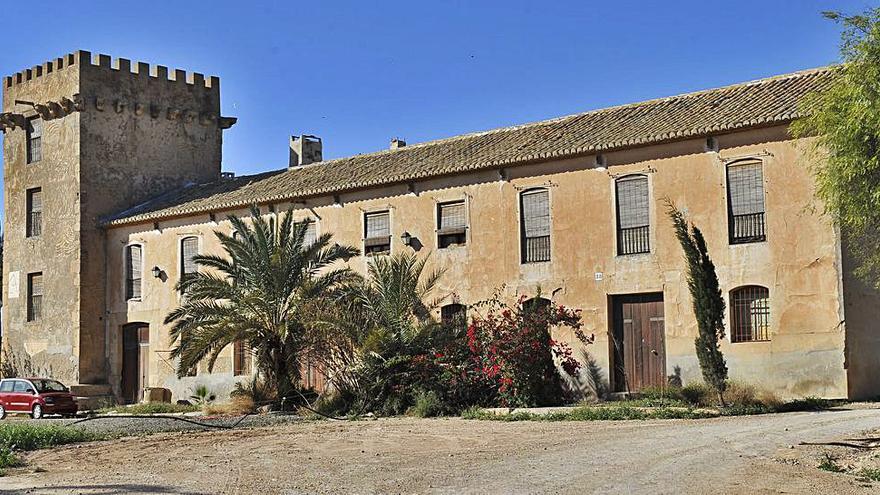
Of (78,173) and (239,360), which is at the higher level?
(78,173)

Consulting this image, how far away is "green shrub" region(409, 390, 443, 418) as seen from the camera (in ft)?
72.0

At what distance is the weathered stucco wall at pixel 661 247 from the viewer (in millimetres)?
21703

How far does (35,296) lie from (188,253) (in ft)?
22.4

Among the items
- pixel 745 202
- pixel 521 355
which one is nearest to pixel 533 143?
pixel 745 202

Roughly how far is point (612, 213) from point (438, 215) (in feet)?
16.0

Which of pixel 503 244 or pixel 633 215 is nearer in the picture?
pixel 633 215

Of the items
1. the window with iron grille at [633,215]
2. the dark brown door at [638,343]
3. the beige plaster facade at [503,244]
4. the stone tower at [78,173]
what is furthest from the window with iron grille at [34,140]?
the dark brown door at [638,343]

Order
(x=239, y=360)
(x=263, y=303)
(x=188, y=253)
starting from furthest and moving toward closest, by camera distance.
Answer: (x=188, y=253) → (x=239, y=360) → (x=263, y=303)

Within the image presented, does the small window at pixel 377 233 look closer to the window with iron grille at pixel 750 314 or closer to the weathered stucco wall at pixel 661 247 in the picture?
the weathered stucco wall at pixel 661 247

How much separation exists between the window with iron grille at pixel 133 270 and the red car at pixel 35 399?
577 centimetres

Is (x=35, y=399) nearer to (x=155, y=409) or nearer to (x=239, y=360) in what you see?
(x=155, y=409)

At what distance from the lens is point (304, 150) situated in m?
39.5

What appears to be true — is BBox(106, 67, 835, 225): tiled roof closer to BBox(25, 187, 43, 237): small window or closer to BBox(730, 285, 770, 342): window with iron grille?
BBox(25, 187, 43, 237): small window

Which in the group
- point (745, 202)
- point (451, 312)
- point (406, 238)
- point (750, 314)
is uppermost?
point (745, 202)
